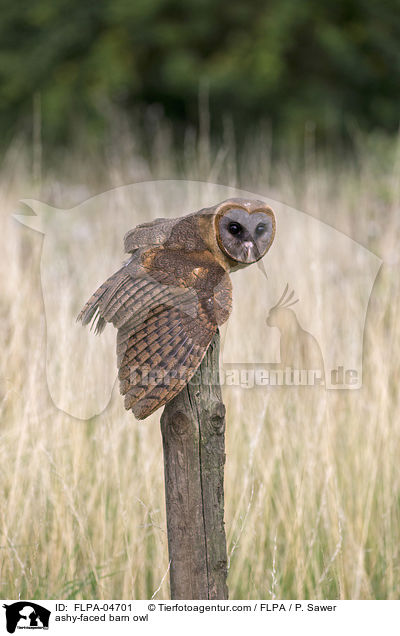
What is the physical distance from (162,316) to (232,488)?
1.21m

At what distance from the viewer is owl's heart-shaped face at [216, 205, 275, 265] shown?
1357 mm

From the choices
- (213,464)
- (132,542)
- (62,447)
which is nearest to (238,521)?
(132,542)

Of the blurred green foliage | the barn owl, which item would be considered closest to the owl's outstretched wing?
the barn owl

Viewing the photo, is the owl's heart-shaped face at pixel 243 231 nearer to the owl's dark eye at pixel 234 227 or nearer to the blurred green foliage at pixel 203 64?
the owl's dark eye at pixel 234 227

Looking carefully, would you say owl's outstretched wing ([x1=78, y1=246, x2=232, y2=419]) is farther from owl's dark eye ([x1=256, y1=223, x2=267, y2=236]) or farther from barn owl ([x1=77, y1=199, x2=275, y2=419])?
owl's dark eye ([x1=256, y1=223, x2=267, y2=236])

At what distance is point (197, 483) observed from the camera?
61.5 inches

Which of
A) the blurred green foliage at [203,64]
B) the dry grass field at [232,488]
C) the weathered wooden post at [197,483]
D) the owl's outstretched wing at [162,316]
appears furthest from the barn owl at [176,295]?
the blurred green foliage at [203,64]

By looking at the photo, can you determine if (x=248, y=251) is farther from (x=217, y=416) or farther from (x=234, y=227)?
(x=217, y=416)

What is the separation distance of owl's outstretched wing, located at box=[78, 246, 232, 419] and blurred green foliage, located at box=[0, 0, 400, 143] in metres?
6.44

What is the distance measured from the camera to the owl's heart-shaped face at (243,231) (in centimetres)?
136

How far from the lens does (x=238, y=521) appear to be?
229cm

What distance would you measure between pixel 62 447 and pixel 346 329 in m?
1.13

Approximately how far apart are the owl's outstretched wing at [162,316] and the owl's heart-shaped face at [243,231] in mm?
54
